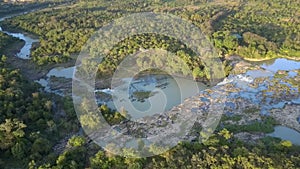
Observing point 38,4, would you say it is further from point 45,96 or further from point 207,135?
point 207,135

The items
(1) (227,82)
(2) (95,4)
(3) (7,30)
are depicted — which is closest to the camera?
(1) (227,82)

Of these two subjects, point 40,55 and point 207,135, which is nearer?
point 207,135

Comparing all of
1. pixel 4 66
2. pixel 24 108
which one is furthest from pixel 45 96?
pixel 4 66

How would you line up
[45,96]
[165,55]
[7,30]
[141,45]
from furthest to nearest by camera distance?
[7,30] → [141,45] → [165,55] → [45,96]

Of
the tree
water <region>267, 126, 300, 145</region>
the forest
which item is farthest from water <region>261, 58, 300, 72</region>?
the tree

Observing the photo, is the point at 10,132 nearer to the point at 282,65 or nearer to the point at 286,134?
the point at 286,134

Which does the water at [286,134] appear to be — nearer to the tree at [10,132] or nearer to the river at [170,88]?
the river at [170,88]
